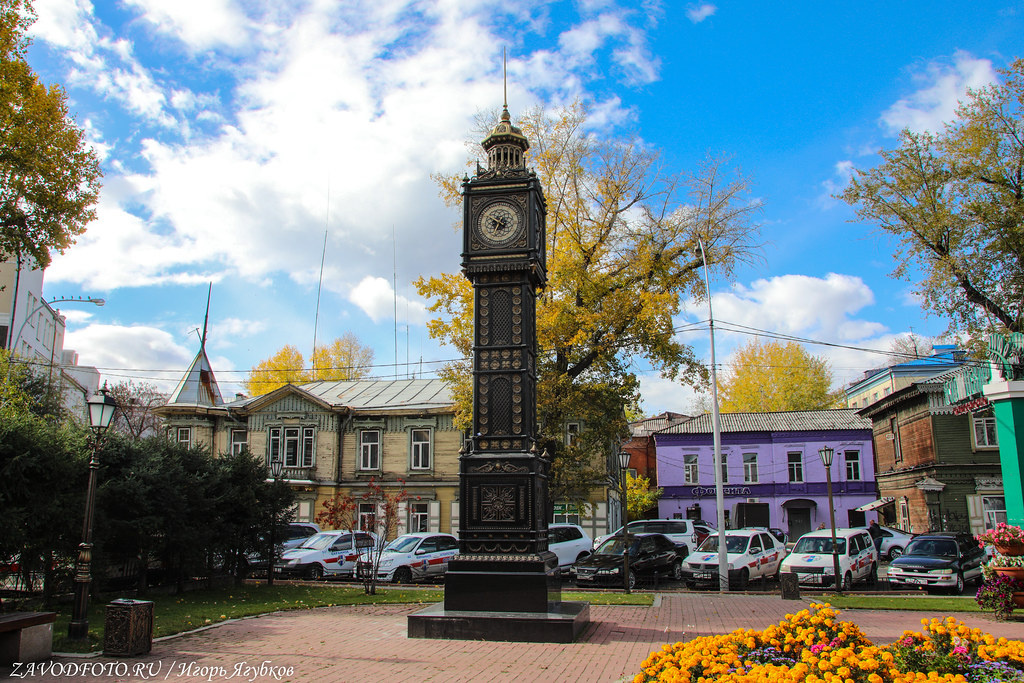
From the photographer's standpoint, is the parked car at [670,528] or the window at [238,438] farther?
the window at [238,438]

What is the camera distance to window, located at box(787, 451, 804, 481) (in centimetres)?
4075

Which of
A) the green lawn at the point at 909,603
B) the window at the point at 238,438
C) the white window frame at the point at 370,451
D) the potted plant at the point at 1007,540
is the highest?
the window at the point at 238,438

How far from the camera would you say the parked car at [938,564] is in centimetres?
1856

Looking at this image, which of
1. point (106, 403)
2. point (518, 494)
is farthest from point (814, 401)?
point (106, 403)

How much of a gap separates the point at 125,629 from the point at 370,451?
81.1 feet

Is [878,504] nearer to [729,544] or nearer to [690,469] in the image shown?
[690,469]

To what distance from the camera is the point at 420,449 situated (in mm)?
32625

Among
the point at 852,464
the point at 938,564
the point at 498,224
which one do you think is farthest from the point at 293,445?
the point at 852,464

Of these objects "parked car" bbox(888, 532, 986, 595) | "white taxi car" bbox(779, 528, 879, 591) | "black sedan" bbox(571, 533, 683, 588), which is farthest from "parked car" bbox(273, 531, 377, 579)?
"parked car" bbox(888, 532, 986, 595)

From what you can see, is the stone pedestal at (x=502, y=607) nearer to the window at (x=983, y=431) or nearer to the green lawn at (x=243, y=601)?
the green lawn at (x=243, y=601)

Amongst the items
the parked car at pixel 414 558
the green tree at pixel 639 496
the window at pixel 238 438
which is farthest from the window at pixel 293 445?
the green tree at pixel 639 496

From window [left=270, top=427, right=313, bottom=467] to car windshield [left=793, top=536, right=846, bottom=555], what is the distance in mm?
21723

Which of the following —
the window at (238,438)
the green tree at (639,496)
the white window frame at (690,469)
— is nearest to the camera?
the window at (238,438)

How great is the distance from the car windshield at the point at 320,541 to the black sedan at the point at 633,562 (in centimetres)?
763
